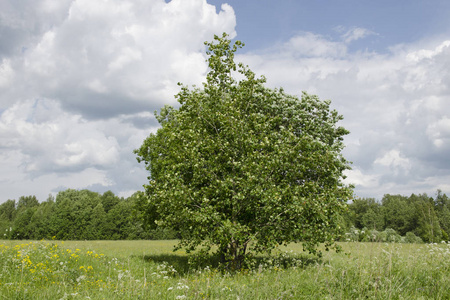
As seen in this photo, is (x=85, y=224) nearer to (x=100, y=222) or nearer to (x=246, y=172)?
(x=100, y=222)

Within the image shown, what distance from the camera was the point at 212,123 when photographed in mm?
15234

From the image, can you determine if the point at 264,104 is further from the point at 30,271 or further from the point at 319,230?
the point at 30,271

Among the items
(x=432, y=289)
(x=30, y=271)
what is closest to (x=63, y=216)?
(x=30, y=271)

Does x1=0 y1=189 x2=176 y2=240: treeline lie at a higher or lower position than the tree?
lower

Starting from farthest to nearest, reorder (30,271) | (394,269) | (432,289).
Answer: (30,271)
(394,269)
(432,289)

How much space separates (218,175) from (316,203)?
4.49 meters

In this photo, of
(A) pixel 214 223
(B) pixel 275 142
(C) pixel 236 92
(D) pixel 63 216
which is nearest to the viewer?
(A) pixel 214 223

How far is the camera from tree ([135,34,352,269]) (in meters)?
12.9

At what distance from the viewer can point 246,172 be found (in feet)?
41.8

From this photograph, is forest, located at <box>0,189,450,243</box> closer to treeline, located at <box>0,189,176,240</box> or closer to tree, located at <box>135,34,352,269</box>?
treeline, located at <box>0,189,176,240</box>

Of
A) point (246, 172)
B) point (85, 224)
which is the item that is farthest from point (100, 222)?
point (246, 172)

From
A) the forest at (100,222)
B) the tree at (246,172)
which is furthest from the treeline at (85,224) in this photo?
the tree at (246,172)

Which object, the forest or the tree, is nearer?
the tree

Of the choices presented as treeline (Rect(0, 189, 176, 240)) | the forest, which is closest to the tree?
the forest
